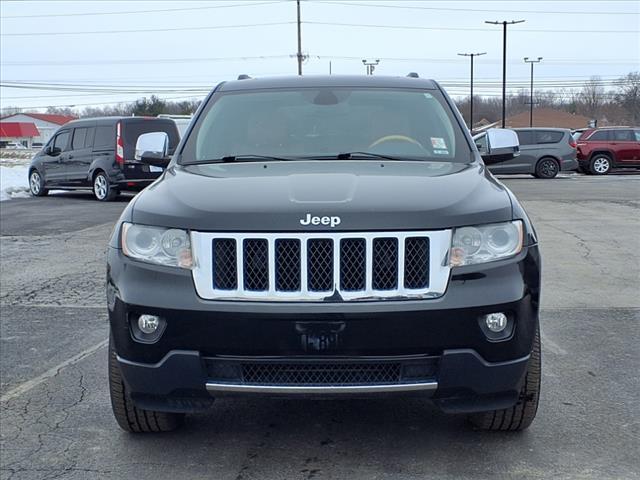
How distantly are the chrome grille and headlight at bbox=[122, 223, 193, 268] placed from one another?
14 cm

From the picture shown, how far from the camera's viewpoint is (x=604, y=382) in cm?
435

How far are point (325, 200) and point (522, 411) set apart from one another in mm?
1358

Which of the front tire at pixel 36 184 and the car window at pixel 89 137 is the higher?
the car window at pixel 89 137

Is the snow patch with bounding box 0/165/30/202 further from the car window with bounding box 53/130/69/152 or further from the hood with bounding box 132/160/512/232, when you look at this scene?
the hood with bounding box 132/160/512/232

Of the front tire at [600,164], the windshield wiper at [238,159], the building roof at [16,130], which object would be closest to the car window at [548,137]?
the front tire at [600,164]

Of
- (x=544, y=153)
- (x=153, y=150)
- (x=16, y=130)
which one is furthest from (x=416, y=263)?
(x=16, y=130)

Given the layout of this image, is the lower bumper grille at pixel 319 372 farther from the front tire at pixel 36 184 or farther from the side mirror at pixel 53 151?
the front tire at pixel 36 184

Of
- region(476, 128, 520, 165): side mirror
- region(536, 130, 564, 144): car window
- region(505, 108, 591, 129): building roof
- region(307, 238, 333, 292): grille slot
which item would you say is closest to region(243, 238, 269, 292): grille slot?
region(307, 238, 333, 292): grille slot

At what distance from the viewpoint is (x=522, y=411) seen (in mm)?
3426

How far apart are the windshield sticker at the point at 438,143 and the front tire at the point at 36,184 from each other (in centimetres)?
1587

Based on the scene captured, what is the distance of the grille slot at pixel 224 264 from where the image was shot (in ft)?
9.70

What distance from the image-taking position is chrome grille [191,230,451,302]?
2.92 m

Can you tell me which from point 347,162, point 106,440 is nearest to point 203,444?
point 106,440

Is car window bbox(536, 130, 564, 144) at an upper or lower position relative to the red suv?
upper
